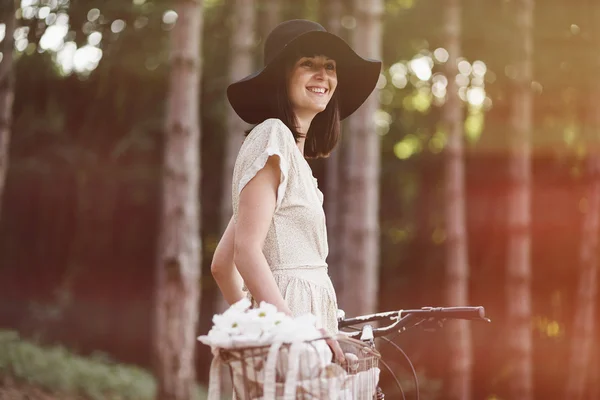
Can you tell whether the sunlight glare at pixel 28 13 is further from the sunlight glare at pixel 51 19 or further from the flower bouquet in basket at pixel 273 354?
the flower bouquet in basket at pixel 273 354

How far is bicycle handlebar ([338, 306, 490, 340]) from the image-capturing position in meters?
3.31

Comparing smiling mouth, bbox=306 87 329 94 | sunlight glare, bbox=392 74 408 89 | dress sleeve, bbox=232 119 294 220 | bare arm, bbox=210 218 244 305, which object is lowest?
bare arm, bbox=210 218 244 305

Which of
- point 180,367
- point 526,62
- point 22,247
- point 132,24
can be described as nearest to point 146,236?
point 22,247

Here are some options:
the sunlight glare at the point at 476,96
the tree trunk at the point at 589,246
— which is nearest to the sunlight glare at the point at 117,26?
the sunlight glare at the point at 476,96

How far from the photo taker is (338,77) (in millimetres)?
3650

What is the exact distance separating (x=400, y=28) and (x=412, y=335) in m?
8.29

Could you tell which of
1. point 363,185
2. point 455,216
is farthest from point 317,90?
point 455,216

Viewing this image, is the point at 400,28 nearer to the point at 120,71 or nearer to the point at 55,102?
the point at 120,71

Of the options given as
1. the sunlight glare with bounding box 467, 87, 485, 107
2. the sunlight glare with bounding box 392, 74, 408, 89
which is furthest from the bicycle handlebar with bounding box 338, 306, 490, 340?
the sunlight glare with bounding box 392, 74, 408, 89

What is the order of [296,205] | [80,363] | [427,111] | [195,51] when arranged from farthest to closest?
[427,111], [80,363], [195,51], [296,205]

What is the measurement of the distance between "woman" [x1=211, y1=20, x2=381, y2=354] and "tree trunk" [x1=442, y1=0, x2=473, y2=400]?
32.5 feet

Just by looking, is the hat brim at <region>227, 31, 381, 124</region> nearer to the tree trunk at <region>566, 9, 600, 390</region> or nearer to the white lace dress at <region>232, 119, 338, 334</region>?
the white lace dress at <region>232, 119, 338, 334</region>

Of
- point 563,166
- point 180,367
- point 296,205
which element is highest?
point 563,166

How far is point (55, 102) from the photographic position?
23969 mm
